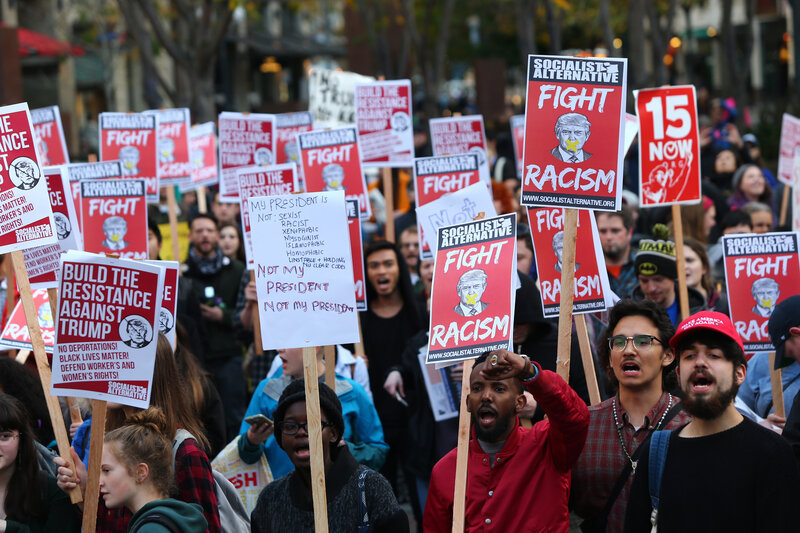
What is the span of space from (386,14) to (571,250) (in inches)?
1165

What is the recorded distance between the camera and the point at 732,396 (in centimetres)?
471

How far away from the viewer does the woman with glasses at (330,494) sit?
213 inches

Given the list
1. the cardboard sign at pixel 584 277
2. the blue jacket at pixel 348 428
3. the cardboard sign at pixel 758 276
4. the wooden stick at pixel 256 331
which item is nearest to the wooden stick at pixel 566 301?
the cardboard sign at pixel 584 277

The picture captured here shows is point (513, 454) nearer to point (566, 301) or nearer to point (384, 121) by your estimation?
point (566, 301)

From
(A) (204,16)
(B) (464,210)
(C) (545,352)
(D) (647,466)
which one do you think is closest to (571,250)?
(C) (545,352)

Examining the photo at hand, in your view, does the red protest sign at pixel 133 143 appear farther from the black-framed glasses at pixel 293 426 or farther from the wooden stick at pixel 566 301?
the wooden stick at pixel 566 301

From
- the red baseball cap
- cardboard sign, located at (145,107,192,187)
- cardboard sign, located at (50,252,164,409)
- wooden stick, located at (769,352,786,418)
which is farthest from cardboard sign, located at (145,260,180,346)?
cardboard sign, located at (145,107,192,187)

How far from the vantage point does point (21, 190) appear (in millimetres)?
6832

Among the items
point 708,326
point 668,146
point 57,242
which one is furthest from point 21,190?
point 668,146

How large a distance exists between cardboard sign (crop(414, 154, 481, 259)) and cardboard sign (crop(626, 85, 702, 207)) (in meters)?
2.22

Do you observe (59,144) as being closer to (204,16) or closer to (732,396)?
(732,396)

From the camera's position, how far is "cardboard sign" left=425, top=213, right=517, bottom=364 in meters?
5.76

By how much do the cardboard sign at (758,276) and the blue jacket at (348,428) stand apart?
2.18 metres

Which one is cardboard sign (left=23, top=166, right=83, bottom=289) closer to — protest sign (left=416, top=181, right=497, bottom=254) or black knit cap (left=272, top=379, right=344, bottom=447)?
black knit cap (left=272, top=379, right=344, bottom=447)
